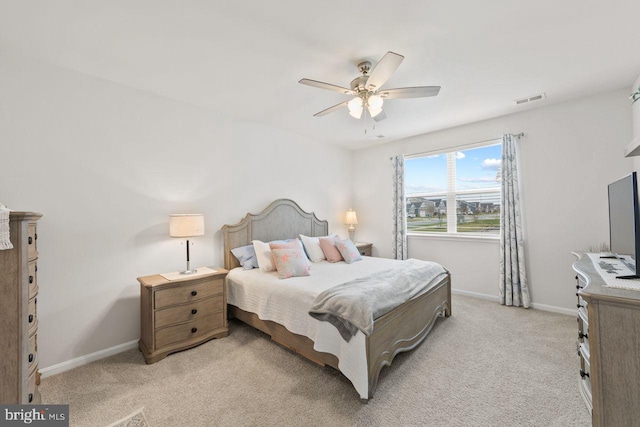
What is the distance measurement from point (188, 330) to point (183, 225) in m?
1.04

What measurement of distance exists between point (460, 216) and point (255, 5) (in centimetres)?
401

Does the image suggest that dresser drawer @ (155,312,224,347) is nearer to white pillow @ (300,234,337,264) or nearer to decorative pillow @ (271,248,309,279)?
decorative pillow @ (271,248,309,279)

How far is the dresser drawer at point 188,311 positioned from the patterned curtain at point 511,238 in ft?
12.2

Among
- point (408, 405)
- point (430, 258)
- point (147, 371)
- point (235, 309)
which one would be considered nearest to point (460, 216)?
point (430, 258)

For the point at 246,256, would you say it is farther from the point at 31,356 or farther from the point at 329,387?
the point at 31,356

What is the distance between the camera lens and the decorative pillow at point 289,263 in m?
2.87

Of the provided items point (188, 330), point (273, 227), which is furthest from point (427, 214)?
point (188, 330)

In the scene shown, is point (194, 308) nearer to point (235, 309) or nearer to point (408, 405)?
point (235, 309)

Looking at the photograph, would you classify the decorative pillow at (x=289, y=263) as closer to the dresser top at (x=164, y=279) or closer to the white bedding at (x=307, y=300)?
the white bedding at (x=307, y=300)

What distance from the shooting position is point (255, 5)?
1706 millimetres

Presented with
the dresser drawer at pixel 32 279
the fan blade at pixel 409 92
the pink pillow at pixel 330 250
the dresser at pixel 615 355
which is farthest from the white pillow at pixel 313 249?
the dresser at pixel 615 355

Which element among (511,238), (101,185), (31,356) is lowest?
(31,356)

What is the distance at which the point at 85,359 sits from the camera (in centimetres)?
241

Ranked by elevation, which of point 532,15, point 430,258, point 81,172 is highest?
point 532,15
